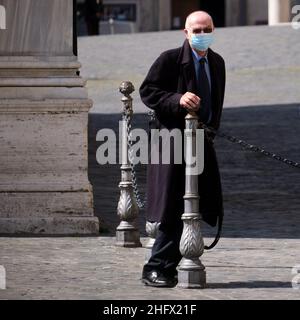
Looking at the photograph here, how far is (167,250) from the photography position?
10.0m

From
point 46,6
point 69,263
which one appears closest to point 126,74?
point 46,6

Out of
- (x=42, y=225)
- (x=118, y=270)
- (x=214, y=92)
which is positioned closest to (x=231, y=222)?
(x=42, y=225)

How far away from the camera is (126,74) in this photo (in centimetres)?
3055

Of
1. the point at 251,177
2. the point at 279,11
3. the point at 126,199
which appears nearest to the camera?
the point at 126,199

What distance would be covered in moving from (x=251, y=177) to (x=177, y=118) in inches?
291

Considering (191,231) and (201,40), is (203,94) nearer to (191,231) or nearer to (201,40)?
(201,40)

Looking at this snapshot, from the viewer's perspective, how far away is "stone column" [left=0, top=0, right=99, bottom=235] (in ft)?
41.8

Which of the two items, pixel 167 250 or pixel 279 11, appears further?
pixel 279 11

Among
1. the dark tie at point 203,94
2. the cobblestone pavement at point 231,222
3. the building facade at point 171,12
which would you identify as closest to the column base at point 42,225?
the cobblestone pavement at point 231,222

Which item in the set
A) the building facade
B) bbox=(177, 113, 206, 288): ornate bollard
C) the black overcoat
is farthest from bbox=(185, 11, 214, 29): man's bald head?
the building facade

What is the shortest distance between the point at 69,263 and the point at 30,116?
2.09 metres

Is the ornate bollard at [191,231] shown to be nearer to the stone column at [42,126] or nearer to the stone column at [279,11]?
the stone column at [42,126]

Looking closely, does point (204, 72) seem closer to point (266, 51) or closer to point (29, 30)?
point (29, 30)
